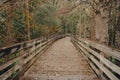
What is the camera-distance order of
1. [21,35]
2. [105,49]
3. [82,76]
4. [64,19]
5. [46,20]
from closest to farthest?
[105,49] → [82,76] → [21,35] → [46,20] → [64,19]

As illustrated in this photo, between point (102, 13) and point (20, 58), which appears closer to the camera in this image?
point (20, 58)

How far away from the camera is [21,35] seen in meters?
22.4

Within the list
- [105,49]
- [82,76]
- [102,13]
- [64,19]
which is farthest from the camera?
[64,19]

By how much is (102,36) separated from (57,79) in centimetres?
569

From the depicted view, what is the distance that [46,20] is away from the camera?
29.8 m

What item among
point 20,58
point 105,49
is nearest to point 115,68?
point 105,49

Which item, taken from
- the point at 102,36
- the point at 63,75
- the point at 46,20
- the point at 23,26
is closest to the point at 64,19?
the point at 46,20

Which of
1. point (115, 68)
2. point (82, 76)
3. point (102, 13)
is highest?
point (102, 13)

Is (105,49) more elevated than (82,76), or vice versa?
(105,49)

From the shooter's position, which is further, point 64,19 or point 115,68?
point 64,19

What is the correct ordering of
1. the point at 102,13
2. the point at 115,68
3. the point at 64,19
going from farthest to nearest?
1. the point at 64,19
2. the point at 102,13
3. the point at 115,68

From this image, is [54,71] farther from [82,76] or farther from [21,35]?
[21,35]

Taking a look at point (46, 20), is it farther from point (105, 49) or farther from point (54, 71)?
point (105, 49)

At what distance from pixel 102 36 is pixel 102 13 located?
3.99 ft
